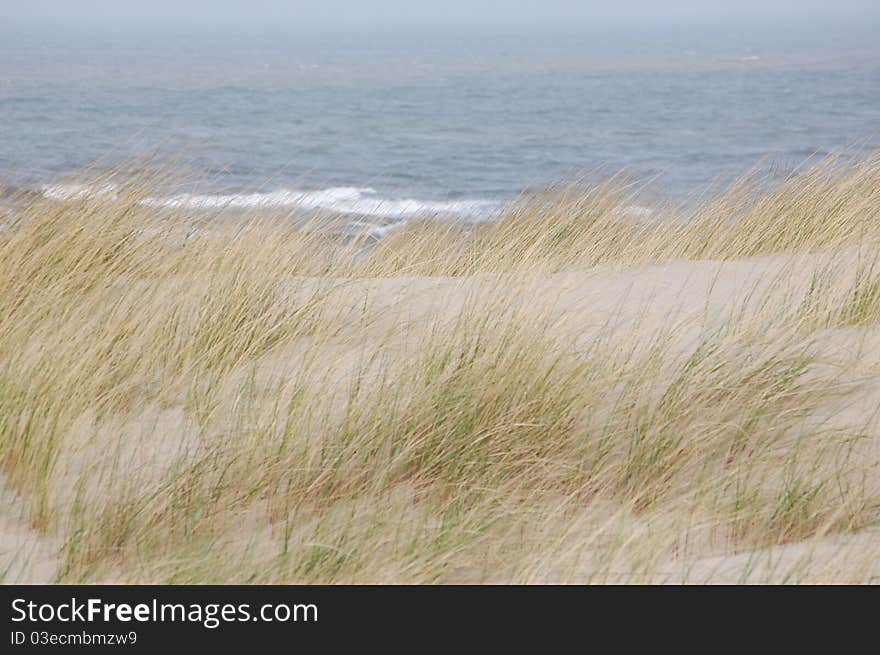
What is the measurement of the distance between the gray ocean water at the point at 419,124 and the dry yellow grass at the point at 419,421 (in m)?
1.59

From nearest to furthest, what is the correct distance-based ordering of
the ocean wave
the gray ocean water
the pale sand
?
the pale sand, the ocean wave, the gray ocean water

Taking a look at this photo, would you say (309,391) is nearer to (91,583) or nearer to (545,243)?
(91,583)

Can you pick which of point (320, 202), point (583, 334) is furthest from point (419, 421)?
point (320, 202)

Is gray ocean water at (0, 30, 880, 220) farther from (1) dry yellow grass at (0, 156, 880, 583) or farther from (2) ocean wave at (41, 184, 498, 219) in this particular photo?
(1) dry yellow grass at (0, 156, 880, 583)

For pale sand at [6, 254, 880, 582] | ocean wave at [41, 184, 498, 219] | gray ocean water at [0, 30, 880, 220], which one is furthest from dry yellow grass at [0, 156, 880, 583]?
gray ocean water at [0, 30, 880, 220]

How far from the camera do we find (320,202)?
12555 millimetres

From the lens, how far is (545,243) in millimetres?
5766

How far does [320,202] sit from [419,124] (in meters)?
12.8

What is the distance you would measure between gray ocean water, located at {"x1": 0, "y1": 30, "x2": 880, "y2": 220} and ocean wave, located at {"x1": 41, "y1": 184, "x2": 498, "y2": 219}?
7cm

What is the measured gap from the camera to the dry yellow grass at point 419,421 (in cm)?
252

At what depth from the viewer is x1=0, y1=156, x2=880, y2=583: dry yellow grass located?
2518 millimetres

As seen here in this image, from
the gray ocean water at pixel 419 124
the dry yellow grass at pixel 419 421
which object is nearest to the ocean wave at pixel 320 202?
the gray ocean water at pixel 419 124

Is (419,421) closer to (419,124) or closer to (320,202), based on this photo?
(320,202)

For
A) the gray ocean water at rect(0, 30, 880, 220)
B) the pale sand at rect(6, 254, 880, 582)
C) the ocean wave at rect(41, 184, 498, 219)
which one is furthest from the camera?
the gray ocean water at rect(0, 30, 880, 220)
